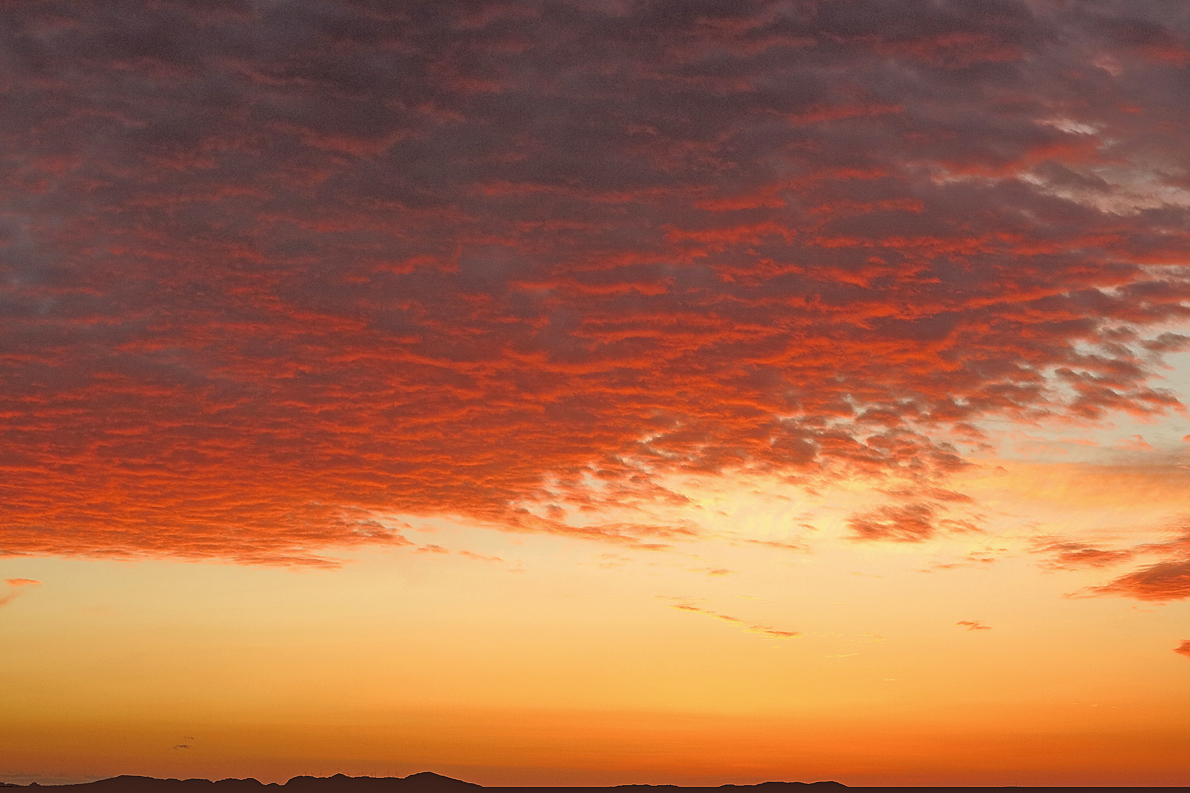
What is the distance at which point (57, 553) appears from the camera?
52.1m

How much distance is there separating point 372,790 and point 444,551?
120 m

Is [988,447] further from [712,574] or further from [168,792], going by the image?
[168,792]

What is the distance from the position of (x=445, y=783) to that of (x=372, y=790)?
2063 centimetres

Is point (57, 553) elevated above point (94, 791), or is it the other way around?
point (57, 553)

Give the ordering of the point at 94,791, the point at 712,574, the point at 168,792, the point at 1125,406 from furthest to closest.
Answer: the point at 168,792
the point at 94,791
the point at 712,574
the point at 1125,406

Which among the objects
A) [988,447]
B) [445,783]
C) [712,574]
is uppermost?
[988,447]

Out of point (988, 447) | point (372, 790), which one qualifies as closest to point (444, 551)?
point (988, 447)

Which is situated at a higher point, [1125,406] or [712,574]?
[1125,406]

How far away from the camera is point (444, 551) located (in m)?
54.6

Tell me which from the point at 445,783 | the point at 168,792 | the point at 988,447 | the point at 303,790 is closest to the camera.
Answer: the point at 988,447

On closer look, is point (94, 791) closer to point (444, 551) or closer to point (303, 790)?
point (303, 790)

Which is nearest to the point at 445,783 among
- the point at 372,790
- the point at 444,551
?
the point at 372,790

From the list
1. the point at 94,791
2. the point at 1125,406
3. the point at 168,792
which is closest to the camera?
the point at 1125,406

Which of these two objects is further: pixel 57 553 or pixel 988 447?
pixel 57 553
